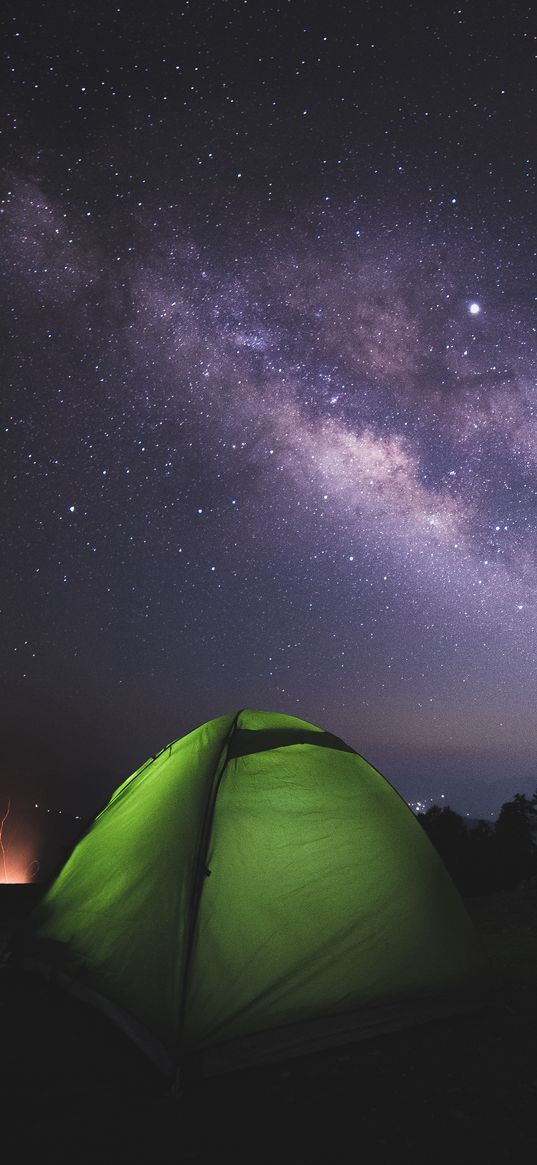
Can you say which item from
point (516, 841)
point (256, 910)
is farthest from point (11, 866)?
point (256, 910)

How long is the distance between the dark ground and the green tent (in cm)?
17

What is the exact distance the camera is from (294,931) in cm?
407

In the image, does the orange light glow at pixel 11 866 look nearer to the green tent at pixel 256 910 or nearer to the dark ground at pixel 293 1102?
the green tent at pixel 256 910

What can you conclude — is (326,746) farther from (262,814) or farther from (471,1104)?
(471,1104)

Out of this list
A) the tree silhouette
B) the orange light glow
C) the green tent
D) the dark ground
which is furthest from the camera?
the orange light glow

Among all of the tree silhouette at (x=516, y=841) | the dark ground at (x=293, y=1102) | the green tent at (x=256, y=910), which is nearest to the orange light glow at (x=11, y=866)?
the tree silhouette at (x=516, y=841)

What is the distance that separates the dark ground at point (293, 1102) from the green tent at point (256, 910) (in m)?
0.17

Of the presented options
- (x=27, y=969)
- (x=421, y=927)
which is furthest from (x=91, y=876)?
(x=421, y=927)

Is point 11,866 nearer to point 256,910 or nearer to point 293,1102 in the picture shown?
point 256,910

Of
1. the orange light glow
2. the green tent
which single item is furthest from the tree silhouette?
the orange light glow

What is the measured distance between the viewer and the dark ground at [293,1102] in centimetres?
301

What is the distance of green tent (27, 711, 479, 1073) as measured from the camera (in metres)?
3.77

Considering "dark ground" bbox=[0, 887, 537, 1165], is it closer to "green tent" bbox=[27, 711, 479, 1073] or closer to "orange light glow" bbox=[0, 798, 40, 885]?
"green tent" bbox=[27, 711, 479, 1073]

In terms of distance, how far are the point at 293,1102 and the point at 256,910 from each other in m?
1.00
